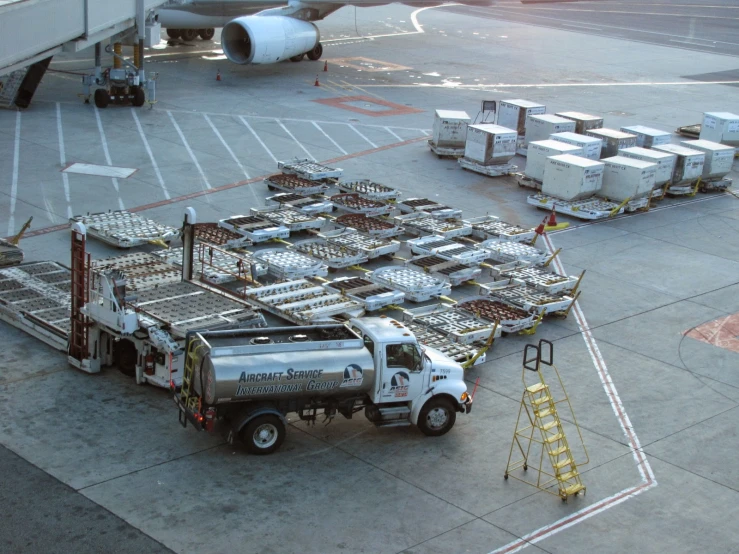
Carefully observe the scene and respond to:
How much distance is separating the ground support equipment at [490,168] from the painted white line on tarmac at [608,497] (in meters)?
13.2

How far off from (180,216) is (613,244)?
1233cm

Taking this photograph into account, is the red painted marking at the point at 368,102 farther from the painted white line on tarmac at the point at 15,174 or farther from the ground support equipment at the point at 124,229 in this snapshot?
the ground support equipment at the point at 124,229

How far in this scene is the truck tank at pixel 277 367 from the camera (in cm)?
1598

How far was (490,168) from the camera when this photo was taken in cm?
3538

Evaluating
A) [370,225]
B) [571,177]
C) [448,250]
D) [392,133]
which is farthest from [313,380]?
[392,133]

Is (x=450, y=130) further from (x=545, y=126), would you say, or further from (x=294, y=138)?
(x=294, y=138)

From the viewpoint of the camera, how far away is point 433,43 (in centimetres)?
6281

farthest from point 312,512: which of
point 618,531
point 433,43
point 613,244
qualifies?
point 433,43

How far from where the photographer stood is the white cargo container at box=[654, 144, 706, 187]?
34.7 m

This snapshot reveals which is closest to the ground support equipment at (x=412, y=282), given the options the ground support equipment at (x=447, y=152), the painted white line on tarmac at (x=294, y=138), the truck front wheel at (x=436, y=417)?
the truck front wheel at (x=436, y=417)

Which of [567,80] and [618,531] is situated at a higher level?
[567,80]

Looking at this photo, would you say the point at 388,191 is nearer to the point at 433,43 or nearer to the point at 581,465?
the point at 581,465

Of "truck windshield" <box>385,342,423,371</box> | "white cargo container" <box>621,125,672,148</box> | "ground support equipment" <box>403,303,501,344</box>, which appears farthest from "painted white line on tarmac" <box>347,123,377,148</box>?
"truck windshield" <box>385,342,423,371</box>

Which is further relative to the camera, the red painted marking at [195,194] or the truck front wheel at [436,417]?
the red painted marking at [195,194]
